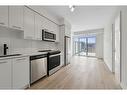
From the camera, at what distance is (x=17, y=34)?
3127mm

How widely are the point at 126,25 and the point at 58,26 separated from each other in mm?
3814

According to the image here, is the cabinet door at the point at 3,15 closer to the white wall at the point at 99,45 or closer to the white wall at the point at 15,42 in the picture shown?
the white wall at the point at 15,42

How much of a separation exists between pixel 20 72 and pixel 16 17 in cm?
138

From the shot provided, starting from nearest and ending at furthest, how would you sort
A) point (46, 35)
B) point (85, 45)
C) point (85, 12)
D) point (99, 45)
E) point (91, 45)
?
point (46, 35), point (85, 12), point (99, 45), point (91, 45), point (85, 45)

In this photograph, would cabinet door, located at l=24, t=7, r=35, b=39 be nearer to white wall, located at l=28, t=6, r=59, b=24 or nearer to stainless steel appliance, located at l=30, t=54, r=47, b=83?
white wall, located at l=28, t=6, r=59, b=24

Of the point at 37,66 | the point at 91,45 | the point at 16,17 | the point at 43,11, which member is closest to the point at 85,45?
the point at 91,45

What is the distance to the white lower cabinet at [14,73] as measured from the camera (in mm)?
2037

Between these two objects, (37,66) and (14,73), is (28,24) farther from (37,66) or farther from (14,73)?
(14,73)

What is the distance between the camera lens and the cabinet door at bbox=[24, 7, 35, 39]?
10.0ft

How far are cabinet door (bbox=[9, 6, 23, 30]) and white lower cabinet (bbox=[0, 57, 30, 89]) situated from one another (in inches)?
33.7

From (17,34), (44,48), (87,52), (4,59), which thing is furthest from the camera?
(87,52)

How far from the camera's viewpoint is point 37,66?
3178 mm
